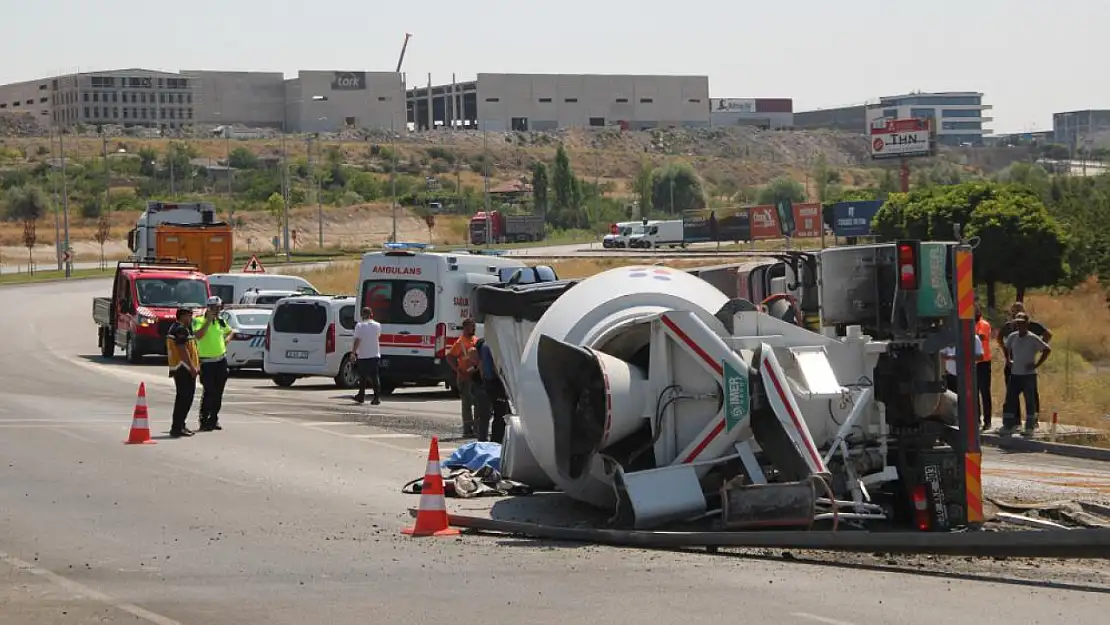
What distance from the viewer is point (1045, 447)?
18.7 metres

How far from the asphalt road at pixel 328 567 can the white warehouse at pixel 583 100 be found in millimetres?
172169

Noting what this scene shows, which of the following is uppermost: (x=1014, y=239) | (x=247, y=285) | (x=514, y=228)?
(x=514, y=228)

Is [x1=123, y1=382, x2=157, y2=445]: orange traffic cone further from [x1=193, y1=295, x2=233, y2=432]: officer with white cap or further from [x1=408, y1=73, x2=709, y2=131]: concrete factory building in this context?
[x1=408, y1=73, x2=709, y2=131]: concrete factory building

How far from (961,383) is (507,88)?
180288mm

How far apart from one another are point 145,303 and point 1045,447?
73.9 ft

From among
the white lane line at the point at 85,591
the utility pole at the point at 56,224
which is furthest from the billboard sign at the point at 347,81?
the white lane line at the point at 85,591

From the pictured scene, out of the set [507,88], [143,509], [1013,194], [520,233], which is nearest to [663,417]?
[143,509]

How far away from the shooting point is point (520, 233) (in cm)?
11106

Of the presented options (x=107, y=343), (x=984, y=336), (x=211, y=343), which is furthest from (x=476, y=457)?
(x=107, y=343)

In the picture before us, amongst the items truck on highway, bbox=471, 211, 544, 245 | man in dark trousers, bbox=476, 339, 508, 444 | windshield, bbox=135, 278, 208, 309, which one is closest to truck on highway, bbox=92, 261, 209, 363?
windshield, bbox=135, 278, 208, 309

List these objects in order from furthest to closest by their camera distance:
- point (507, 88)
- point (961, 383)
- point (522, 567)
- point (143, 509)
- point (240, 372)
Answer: point (507, 88) < point (240, 372) < point (143, 509) < point (961, 383) < point (522, 567)

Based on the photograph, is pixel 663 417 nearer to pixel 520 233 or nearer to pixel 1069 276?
pixel 1069 276

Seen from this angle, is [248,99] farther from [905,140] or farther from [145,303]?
[145,303]

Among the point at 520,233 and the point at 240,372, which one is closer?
the point at 240,372
